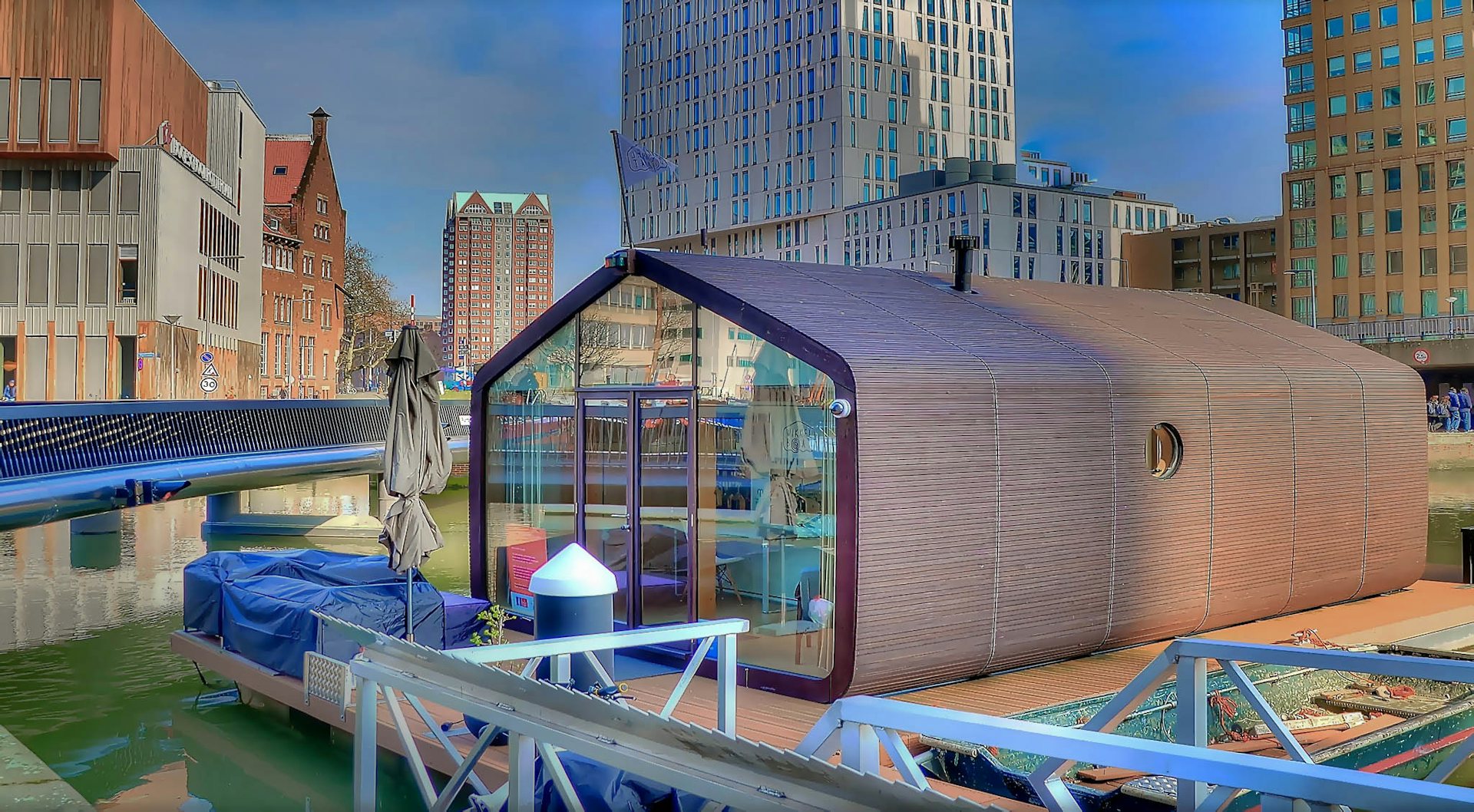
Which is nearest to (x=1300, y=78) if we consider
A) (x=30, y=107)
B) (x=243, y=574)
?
(x=30, y=107)

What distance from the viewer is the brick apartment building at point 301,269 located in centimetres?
7900

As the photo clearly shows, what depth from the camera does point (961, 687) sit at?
989 cm

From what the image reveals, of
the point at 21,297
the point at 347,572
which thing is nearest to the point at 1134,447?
the point at 347,572

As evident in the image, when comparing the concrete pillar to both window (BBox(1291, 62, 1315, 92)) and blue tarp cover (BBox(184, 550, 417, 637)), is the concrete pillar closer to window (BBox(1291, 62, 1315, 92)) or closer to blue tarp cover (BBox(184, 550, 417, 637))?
blue tarp cover (BBox(184, 550, 417, 637))

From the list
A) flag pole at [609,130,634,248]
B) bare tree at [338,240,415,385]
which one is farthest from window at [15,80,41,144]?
flag pole at [609,130,634,248]

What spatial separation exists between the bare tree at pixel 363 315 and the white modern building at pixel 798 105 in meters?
21.1

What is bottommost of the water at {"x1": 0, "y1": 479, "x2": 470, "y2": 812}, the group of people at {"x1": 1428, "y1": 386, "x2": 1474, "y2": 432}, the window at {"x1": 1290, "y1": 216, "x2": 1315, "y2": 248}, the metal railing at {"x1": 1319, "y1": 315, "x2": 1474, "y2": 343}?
the water at {"x1": 0, "y1": 479, "x2": 470, "y2": 812}

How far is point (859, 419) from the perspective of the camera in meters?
9.30

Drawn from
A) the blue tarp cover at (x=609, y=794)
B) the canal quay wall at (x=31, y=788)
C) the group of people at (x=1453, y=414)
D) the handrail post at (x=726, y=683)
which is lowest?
the canal quay wall at (x=31, y=788)

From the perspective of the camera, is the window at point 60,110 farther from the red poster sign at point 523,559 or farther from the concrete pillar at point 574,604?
the concrete pillar at point 574,604

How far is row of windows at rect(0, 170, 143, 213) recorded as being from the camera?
1946 inches

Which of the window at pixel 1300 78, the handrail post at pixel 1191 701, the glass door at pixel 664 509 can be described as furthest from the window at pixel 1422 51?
the handrail post at pixel 1191 701

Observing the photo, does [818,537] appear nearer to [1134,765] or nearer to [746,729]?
[746,729]

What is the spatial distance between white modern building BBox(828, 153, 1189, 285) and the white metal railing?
8061 centimetres
